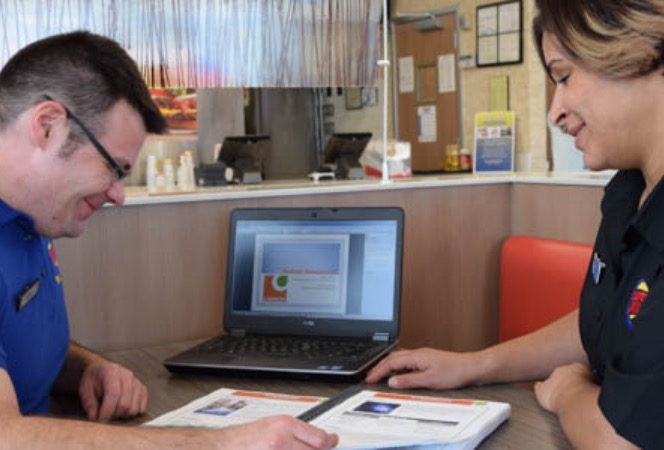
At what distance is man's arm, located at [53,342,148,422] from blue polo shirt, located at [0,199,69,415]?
0.05 m

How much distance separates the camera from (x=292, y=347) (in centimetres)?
176

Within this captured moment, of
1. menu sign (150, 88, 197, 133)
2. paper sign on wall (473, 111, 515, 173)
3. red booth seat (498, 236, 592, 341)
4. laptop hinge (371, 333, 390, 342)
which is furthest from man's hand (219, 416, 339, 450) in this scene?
menu sign (150, 88, 197, 133)

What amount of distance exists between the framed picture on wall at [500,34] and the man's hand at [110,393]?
15.3 ft

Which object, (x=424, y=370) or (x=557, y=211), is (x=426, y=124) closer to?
(x=557, y=211)

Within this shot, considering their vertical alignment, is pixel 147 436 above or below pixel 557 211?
below

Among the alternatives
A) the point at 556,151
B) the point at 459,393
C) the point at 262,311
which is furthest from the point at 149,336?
the point at 556,151

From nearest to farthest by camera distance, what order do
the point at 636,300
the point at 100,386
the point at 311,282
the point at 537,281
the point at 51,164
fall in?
the point at 636,300 < the point at 51,164 < the point at 100,386 < the point at 311,282 < the point at 537,281

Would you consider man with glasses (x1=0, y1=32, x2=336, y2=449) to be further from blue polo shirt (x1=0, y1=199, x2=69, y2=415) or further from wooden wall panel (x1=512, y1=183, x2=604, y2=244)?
wooden wall panel (x1=512, y1=183, x2=604, y2=244)

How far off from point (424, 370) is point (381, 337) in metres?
0.27

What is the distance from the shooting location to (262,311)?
189 cm

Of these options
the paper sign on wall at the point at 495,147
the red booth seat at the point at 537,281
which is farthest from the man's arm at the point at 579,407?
the paper sign on wall at the point at 495,147

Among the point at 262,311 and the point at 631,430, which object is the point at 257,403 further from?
the point at 631,430

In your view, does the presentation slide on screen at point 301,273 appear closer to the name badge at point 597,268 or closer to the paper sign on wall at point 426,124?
the name badge at point 597,268

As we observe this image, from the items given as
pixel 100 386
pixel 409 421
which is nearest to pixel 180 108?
pixel 100 386
